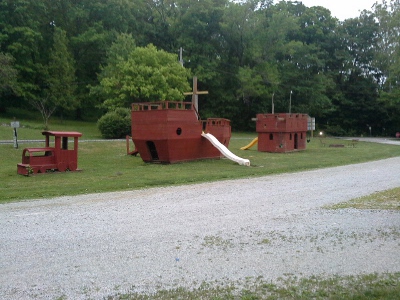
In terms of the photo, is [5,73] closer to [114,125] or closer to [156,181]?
[114,125]

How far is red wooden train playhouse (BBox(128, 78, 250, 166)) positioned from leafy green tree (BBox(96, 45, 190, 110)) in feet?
58.2

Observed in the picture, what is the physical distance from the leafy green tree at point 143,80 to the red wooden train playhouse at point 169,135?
17.7 m

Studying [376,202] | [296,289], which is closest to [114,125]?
[376,202]

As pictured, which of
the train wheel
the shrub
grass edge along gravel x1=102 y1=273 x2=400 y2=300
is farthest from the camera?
the shrub

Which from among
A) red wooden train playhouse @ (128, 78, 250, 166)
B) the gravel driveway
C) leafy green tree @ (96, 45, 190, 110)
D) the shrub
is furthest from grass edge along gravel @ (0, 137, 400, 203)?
leafy green tree @ (96, 45, 190, 110)

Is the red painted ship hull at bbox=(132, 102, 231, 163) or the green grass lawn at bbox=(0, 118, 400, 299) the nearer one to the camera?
the green grass lawn at bbox=(0, 118, 400, 299)

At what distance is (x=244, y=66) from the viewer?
57250 mm

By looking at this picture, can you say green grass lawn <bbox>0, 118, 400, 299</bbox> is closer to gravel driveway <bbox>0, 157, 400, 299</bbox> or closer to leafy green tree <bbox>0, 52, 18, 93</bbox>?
gravel driveway <bbox>0, 157, 400, 299</bbox>

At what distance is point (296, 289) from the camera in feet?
15.4

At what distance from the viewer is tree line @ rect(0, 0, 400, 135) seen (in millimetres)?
46562

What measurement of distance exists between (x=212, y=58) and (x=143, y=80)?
20.7 m

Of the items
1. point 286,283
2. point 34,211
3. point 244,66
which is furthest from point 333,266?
point 244,66

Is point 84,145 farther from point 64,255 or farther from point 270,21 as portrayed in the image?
point 270,21

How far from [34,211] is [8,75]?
33.3m
